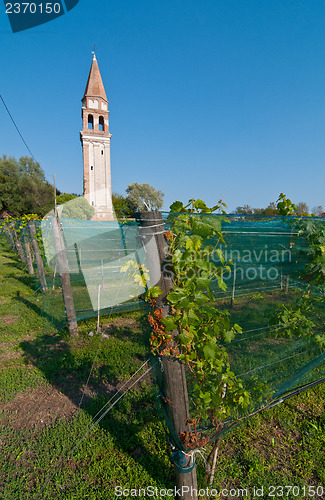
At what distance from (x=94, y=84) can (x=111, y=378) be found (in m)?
38.7

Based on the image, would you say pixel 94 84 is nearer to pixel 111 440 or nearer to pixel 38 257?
pixel 38 257

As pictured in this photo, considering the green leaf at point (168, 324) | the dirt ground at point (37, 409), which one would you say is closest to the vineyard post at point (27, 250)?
the dirt ground at point (37, 409)

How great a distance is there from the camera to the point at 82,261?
5406mm

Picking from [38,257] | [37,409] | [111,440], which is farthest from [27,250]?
[111,440]

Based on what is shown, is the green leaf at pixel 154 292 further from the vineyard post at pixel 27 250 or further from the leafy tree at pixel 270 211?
the vineyard post at pixel 27 250

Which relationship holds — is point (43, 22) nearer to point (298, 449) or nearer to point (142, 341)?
point (142, 341)

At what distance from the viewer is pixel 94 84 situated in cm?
3284

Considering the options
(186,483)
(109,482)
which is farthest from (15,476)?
(186,483)

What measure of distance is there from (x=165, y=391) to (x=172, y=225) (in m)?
1.01

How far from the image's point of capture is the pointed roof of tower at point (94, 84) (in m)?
32.3

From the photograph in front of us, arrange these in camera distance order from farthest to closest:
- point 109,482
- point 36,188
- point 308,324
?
point 36,188 → point 308,324 → point 109,482

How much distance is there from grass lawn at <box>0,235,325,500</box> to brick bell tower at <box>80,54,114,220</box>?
3001 centimetres

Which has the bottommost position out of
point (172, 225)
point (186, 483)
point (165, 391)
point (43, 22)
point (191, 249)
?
point (186, 483)

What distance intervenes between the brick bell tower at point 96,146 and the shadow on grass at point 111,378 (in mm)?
29124
